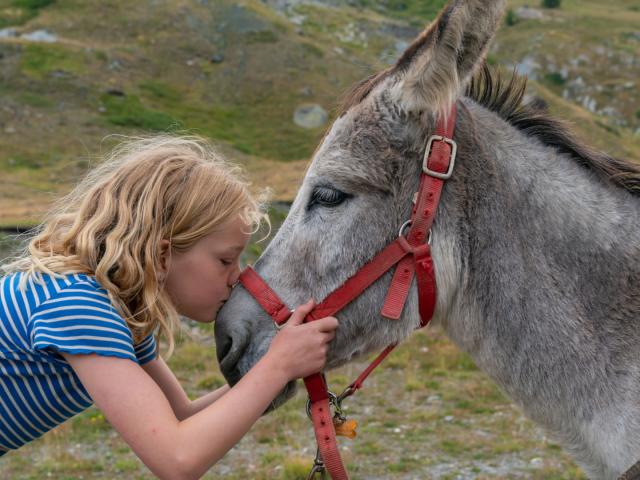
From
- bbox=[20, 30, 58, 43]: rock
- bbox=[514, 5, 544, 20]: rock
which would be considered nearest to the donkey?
bbox=[20, 30, 58, 43]: rock

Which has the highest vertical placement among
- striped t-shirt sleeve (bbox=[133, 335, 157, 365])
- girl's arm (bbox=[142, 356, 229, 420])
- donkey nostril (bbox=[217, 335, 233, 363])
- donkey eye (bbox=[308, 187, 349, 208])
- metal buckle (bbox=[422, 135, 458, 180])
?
metal buckle (bbox=[422, 135, 458, 180])

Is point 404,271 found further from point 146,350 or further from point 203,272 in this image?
point 146,350

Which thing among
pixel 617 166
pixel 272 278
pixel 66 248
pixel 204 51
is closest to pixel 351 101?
pixel 272 278

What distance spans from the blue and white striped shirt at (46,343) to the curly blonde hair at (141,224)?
0.10 meters

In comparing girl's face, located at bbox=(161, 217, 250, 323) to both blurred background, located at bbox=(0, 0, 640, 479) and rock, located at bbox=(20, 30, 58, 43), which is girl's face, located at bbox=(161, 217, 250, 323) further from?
rock, located at bbox=(20, 30, 58, 43)

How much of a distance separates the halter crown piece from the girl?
12cm

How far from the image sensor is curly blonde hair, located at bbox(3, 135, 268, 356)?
112 inches

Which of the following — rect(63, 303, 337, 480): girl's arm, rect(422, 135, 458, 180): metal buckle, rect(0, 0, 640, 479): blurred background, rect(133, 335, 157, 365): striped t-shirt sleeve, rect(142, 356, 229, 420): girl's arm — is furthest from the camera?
rect(0, 0, 640, 479): blurred background

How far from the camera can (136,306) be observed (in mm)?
2994

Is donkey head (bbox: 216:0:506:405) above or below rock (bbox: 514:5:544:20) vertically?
above

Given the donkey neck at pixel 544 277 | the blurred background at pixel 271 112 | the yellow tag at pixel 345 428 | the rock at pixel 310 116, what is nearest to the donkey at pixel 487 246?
the donkey neck at pixel 544 277

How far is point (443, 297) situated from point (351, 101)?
36.6 inches

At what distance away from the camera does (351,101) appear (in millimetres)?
3039

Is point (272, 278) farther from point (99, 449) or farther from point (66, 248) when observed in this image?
point (99, 449)
